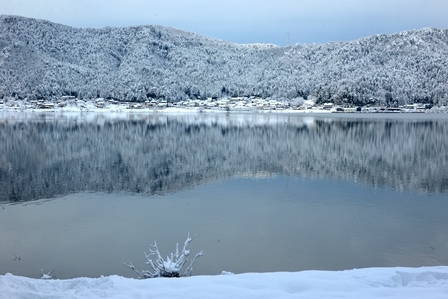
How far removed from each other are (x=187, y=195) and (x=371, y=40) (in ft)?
352

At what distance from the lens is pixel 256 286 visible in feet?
13.8

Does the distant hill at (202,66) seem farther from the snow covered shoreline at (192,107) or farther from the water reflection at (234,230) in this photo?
the water reflection at (234,230)

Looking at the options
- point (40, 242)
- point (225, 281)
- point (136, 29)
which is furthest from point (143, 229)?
point (136, 29)

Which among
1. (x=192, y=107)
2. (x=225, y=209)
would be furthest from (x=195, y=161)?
(x=192, y=107)

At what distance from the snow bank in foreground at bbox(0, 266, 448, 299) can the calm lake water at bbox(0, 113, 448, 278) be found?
6.08ft

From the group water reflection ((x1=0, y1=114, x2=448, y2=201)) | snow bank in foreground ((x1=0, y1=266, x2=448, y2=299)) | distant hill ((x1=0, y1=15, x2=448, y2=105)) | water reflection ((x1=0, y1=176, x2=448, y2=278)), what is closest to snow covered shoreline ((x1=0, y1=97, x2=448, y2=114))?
distant hill ((x1=0, y1=15, x2=448, y2=105))

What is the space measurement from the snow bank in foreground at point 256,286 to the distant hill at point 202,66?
83.1 m

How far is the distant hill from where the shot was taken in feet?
288

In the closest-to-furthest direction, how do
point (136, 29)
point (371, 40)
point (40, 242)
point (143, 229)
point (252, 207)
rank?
point (40, 242)
point (143, 229)
point (252, 207)
point (371, 40)
point (136, 29)

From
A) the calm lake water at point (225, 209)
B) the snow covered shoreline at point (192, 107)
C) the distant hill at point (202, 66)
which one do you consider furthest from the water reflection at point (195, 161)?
the distant hill at point (202, 66)

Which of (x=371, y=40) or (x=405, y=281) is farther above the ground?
(x=371, y=40)

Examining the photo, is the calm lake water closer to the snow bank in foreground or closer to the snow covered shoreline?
the snow bank in foreground

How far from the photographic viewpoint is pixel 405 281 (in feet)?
14.7

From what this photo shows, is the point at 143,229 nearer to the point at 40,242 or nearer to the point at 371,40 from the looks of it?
the point at 40,242
